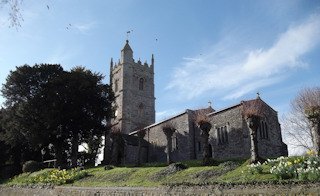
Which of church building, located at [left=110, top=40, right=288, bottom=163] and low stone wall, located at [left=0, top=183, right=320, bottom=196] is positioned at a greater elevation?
church building, located at [left=110, top=40, right=288, bottom=163]

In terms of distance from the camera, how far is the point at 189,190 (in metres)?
11.4

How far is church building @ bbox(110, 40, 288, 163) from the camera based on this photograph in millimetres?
24766

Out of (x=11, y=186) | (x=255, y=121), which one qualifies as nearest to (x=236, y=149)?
(x=255, y=121)

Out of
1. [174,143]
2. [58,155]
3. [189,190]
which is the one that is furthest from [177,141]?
[189,190]

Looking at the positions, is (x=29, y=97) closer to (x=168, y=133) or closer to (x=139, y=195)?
(x=168, y=133)

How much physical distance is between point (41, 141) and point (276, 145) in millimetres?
24120

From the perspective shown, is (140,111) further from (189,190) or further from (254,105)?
(189,190)

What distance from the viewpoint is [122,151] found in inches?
1347

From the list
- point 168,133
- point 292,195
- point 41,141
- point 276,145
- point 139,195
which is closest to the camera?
point 292,195

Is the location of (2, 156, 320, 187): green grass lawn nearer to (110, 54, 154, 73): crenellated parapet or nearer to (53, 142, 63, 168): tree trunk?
(53, 142, 63, 168): tree trunk

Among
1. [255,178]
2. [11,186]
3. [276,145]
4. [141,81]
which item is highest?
[141,81]

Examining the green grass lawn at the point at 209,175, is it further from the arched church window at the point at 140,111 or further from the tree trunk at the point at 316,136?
the arched church window at the point at 140,111

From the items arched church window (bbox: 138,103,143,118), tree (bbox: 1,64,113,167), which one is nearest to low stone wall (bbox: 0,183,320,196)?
tree (bbox: 1,64,113,167)

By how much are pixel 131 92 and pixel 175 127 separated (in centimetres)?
1817
